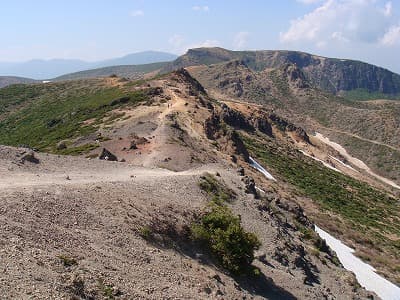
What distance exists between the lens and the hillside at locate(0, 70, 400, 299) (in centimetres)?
1653

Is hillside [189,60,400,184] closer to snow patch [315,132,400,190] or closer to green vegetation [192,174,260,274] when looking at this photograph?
snow patch [315,132,400,190]

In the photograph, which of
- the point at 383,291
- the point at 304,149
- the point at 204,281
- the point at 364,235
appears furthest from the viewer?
the point at 304,149

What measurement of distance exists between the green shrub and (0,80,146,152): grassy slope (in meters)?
32.3

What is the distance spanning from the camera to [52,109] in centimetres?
8731

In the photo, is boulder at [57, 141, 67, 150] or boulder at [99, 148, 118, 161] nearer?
boulder at [99, 148, 118, 161]

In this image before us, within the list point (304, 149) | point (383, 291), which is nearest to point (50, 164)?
point (383, 291)

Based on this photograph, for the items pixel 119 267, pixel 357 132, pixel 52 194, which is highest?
pixel 52 194

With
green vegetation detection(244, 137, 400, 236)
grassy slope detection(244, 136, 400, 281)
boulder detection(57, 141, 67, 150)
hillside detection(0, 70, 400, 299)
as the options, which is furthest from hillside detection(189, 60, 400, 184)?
boulder detection(57, 141, 67, 150)

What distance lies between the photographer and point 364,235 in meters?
48.2

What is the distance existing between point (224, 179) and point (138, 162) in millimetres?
8472

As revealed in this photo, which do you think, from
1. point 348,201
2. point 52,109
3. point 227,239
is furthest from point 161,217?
point 52,109

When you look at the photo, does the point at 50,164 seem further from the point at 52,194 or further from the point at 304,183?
the point at 304,183

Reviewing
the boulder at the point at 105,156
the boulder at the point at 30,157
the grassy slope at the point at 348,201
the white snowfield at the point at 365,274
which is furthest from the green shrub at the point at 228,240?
the grassy slope at the point at 348,201

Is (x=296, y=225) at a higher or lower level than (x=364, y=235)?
higher
